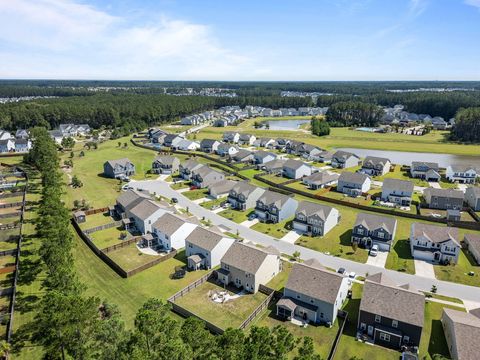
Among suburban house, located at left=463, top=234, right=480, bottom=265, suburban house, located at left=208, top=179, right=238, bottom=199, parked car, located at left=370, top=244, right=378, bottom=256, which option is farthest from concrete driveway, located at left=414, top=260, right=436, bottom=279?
suburban house, located at left=208, top=179, right=238, bottom=199

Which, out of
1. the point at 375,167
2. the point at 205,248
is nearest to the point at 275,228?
the point at 205,248

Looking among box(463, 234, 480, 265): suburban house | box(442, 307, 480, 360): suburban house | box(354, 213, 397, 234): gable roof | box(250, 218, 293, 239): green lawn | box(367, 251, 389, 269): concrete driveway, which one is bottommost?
box(367, 251, 389, 269): concrete driveway

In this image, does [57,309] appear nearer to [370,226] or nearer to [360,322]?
[360,322]

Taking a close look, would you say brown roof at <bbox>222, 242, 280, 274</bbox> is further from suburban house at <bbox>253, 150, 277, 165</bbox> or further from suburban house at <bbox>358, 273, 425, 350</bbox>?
suburban house at <bbox>253, 150, 277, 165</bbox>

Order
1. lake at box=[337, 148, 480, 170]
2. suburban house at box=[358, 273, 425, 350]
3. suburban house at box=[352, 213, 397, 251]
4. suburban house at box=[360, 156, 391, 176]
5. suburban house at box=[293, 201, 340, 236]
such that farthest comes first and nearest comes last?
lake at box=[337, 148, 480, 170]
suburban house at box=[360, 156, 391, 176]
suburban house at box=[293, 201, 340, 236]
suburban house at box=[352, 213, 397, 251]
suburban house at box=[358, 273, 425, 350]

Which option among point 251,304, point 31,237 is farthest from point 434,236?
point 31,237

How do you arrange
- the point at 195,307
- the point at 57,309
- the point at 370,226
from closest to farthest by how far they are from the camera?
the point at 57,309
the point at 195,307
the point at 370,226

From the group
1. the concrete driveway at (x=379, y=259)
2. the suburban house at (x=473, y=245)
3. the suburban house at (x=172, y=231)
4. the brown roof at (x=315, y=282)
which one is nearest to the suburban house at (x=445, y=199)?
the suburban house at (x=473, y=245)

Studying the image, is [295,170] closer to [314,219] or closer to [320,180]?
[320,180]
